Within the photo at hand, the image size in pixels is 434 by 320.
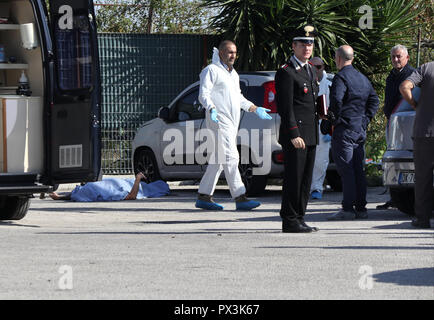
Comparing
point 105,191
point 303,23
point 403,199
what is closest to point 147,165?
point 105,191

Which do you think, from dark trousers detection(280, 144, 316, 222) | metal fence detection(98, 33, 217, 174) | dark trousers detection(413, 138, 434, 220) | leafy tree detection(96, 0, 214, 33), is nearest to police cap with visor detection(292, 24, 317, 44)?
dark trousers detection(280, 144, 316, 222)

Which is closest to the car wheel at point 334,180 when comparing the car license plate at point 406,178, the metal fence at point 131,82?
the car license plate at point 406,178

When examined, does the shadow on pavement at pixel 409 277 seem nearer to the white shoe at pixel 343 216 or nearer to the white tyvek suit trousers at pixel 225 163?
the white shoe at pixel 343 216

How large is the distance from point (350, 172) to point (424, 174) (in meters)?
1.63

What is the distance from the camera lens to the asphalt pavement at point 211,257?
724 cm

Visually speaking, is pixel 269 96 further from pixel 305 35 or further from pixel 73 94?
pixel 305 35

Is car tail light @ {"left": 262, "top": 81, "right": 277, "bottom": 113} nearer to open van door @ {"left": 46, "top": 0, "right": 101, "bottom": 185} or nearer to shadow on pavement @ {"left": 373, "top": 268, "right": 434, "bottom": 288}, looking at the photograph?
open van door @ {"left": 46, "top": 0, "right": 101, "bottom": 185}

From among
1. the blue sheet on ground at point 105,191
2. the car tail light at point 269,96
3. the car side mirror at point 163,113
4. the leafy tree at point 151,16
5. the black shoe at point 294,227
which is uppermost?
the leafy tree at point 151,16

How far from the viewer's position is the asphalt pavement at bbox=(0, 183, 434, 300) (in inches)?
285

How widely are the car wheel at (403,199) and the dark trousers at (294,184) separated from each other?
169 centimetres

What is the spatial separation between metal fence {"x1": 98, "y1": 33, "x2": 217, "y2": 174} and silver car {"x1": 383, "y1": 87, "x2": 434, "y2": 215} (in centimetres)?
918
